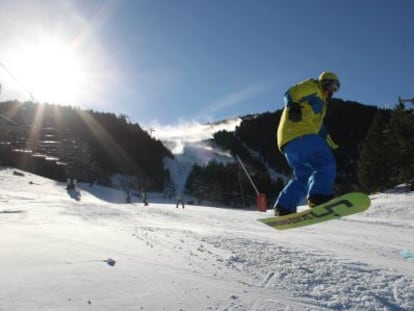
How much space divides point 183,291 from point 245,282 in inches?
32.7

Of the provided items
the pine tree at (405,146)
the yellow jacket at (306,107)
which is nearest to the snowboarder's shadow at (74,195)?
the pine tree at (405,146)

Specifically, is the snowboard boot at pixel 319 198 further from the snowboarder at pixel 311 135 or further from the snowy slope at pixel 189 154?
the snowy slope at pixel 189 154

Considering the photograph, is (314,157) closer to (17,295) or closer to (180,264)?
(180,264)

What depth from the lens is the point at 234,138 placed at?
139 metres

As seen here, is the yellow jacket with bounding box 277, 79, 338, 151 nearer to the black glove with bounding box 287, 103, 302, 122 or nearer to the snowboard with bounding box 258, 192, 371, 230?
the black glove with bounding box 287, 103, 302, 122

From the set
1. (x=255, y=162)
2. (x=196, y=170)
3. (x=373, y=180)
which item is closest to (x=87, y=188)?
(x=373, y=180)

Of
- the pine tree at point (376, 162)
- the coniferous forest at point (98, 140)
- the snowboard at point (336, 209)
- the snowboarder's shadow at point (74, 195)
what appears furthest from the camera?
the coniferous forest at point (98, 140)

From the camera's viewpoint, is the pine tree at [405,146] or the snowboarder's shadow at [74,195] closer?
the pine tree at [405,146]

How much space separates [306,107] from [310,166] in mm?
740

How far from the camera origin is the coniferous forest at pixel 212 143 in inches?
1601

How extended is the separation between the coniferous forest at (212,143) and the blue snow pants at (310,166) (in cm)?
1311

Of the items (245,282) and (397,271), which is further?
(397,271)

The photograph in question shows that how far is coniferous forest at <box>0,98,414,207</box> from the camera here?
40.7m

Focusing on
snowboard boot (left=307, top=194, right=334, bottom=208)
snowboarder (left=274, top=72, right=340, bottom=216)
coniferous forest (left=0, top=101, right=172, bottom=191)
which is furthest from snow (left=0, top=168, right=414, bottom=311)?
coniferous forest (left=0, top=101, right=172, bottom=191)
